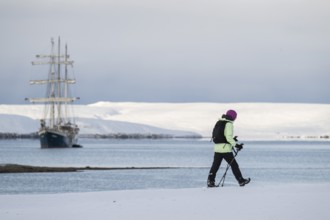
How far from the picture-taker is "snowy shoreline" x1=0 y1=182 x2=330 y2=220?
477 inches

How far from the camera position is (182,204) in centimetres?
1337

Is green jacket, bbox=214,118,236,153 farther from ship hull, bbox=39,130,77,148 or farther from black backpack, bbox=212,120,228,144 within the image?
ship hull, bbox=39,130,77,148

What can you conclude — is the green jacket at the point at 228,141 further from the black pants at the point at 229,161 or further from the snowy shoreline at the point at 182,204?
the snowy shoreline at the point at 182,204

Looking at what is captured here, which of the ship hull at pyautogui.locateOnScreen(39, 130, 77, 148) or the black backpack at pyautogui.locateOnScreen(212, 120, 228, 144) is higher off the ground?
the black backpack at pyautogui.locateOnScreen(212, 120, 228, 144)

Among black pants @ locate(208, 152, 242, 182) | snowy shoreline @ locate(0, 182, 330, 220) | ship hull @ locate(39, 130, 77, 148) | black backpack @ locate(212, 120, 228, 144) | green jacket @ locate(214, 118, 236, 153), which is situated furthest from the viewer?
ship hull @ locate(39, 130, 77, 148)

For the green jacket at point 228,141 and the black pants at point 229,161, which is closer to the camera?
the green jacket at point 228,141

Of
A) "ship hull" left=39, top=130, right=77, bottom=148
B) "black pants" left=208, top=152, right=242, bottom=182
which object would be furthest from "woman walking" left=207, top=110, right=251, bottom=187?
"ship hull" left=39, top=130, right=77, bottom=148

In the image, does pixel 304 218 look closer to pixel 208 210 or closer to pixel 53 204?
pixel 208 210

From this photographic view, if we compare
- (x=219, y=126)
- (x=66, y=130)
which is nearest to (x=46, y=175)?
(x=219, y=126)

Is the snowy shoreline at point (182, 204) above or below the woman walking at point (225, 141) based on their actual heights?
below

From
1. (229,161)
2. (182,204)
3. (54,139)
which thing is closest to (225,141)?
(229,161)

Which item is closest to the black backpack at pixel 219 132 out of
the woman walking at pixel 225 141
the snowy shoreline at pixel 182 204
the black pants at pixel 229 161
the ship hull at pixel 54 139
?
the woman walking at pixel 225 141

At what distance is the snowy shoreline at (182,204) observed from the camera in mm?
12125

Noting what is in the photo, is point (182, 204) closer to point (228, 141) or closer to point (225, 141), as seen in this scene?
point (228, 141)
